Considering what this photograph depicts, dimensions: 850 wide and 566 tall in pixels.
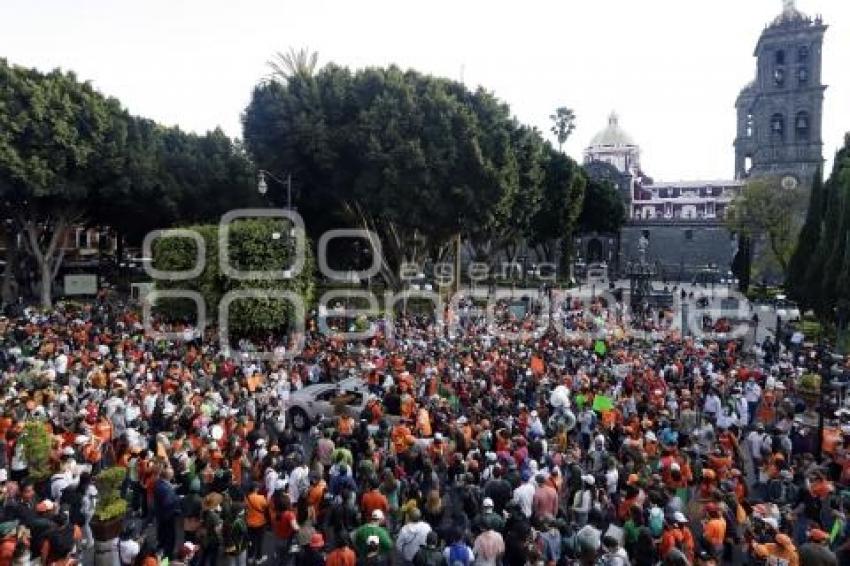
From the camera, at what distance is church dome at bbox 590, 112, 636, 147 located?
335 feet

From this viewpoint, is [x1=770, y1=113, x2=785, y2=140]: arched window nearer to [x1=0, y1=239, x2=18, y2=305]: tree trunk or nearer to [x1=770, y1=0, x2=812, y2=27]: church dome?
[x1=770, y1=0, x2=812, y2=27]: church dome

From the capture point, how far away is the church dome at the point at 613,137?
102 meters

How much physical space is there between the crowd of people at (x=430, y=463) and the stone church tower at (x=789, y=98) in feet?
156

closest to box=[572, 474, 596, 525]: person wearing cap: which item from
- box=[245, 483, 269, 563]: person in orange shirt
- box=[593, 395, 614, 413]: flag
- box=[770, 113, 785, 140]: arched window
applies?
box=[245, 483, 269, 563]: person in orange shirt

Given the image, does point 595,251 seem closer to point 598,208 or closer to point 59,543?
point 598,208

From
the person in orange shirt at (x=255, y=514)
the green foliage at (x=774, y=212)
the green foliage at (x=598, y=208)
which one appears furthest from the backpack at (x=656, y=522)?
the green foliage at (x=598, y=208)

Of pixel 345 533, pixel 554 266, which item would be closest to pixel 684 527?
pixel 345 533

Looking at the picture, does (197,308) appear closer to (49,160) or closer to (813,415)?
(49,160)

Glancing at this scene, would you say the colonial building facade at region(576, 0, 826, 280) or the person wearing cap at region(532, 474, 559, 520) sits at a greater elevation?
the colonial building facade at region(576, 0, 826, 280)

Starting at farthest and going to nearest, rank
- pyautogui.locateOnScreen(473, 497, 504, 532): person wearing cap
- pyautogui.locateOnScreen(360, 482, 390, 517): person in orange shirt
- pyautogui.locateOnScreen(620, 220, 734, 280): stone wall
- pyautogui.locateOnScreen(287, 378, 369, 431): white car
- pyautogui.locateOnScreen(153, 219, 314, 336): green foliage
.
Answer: pyautogui.locateOnScreen(620, 220, 734, 280): stone wall < pyautogui.locateOnScreen(153, 219, 314, 336): green foliage < pyautogui.locateOnScreen(287, 378, 369, 431): white car < pyautogui.locateOnScreen(360, 482, 390, 517): person in orange shirt < pyautogui.locateOnScreen(473, 497, 504, 532): person wearing cap

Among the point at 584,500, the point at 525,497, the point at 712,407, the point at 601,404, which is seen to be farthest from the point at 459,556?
the point at 712,407

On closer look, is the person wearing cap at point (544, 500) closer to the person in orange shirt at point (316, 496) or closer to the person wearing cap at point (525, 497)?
the person wearing cap at point (525, 497)

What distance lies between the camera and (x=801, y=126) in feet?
195

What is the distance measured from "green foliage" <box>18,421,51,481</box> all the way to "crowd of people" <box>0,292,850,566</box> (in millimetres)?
77
